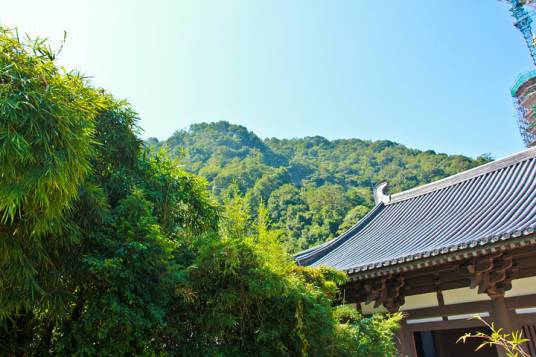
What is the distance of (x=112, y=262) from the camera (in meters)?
3.23

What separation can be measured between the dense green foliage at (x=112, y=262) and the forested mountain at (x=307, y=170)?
21.8 m

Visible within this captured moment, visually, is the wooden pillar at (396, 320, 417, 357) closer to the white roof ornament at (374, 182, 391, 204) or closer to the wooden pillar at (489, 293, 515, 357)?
the wooden pillar at (489, 293, 515, 357)

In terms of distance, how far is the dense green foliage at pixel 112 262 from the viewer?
2.60 m

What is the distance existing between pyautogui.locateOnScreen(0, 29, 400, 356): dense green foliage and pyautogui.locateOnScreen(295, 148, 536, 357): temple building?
5.00 ft

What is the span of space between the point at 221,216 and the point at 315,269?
1.68m

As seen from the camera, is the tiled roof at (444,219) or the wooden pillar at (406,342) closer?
the tiled roof at (444,219)

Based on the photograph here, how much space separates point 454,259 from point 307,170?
45.6m

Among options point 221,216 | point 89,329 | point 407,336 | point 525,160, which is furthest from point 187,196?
point 525,160

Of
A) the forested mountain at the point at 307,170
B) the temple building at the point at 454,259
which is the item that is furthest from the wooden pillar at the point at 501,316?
the forested mountain at the point at 307,170

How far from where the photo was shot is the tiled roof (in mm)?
5875

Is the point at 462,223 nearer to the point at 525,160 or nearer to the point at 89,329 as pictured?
the point at 525,160

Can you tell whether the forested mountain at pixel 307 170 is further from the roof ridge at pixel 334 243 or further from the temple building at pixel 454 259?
the temple building at pixel 454 259

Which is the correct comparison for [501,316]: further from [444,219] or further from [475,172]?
[475,172]

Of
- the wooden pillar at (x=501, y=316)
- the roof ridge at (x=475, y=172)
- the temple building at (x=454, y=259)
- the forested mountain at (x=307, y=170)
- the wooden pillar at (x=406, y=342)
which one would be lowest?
the wooden pillar at (x=406, y=342)
